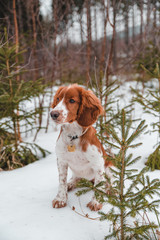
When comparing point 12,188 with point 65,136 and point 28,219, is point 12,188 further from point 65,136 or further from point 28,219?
point 65,136

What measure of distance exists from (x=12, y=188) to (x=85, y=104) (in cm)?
170

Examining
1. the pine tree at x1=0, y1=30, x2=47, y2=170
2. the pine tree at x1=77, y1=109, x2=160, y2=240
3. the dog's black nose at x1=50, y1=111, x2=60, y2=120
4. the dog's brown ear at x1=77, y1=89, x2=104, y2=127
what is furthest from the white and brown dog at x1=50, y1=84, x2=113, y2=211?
A: the pine tree at x1=0, y1=30, x2=47, y2=170

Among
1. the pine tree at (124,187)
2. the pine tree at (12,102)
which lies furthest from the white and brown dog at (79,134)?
the pine tree at (12,102)

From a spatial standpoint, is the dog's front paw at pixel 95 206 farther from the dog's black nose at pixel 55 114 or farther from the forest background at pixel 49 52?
the forest background at pixel 49 52

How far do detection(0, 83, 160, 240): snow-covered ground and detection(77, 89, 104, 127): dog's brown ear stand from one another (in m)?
0.93

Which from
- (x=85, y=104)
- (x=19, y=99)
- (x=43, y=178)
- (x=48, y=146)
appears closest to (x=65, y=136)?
(x=85, y=104)

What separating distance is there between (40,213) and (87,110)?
1.27 meters

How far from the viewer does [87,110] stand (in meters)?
2.20

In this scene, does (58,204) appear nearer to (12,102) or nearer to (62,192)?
(62,192)

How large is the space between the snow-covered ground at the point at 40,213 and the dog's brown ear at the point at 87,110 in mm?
933

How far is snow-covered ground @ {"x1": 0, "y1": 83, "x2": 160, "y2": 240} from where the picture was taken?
75.9 inches

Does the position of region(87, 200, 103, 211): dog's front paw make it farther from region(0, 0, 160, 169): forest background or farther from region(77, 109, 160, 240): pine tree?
region(0, 0, 160, 169): forest background

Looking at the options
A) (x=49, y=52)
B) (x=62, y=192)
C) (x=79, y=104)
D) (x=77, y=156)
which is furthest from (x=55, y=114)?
(x=49, y=52)

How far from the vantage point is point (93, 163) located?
2283 millimetres
